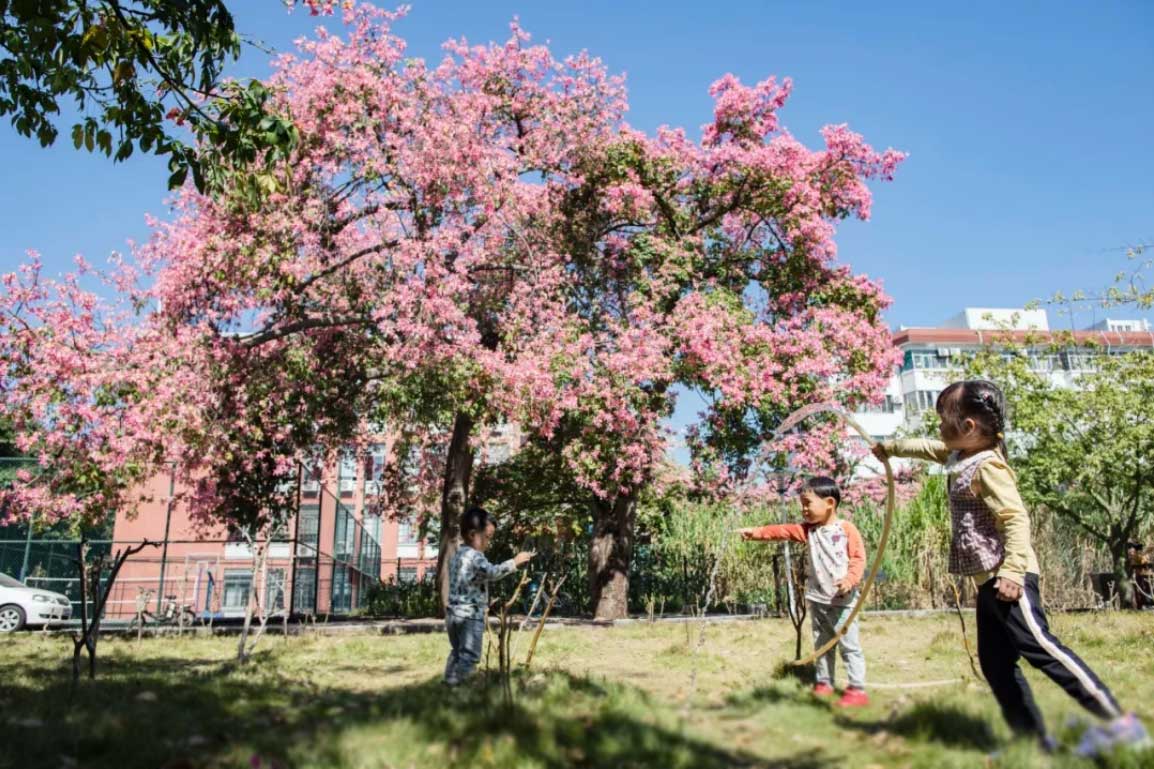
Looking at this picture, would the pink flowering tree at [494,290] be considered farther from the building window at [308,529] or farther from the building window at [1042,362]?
the building window at [1042,362]

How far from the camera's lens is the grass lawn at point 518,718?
393 cm

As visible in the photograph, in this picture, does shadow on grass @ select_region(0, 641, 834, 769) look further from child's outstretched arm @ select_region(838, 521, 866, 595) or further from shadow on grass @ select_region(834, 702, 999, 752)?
child's outstretched arm @ select_region(838, 521, 866, 595)

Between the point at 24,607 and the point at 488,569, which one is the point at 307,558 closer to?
the point at 24,607

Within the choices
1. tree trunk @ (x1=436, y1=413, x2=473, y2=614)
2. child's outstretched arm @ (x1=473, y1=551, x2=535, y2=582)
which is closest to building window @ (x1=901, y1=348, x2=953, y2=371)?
tree trunk @ (x1=436, y1=413, x2=473, y2=614)

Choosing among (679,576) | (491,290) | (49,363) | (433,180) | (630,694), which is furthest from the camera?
(679,576)

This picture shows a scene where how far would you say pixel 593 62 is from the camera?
55.5ft

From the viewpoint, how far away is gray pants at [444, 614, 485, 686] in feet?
21.8

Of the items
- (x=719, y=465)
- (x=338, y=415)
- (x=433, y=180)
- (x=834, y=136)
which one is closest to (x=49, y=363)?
(x=338, y=415)

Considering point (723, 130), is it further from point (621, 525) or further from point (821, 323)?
point (621, 525)

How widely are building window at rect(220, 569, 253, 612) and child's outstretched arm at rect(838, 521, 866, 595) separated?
2544cm

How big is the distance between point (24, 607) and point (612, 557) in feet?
39.1

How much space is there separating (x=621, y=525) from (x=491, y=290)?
228 inches

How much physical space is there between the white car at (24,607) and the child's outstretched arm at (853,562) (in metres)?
16.5

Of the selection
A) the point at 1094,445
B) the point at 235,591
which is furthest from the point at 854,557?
the point at 235,591
